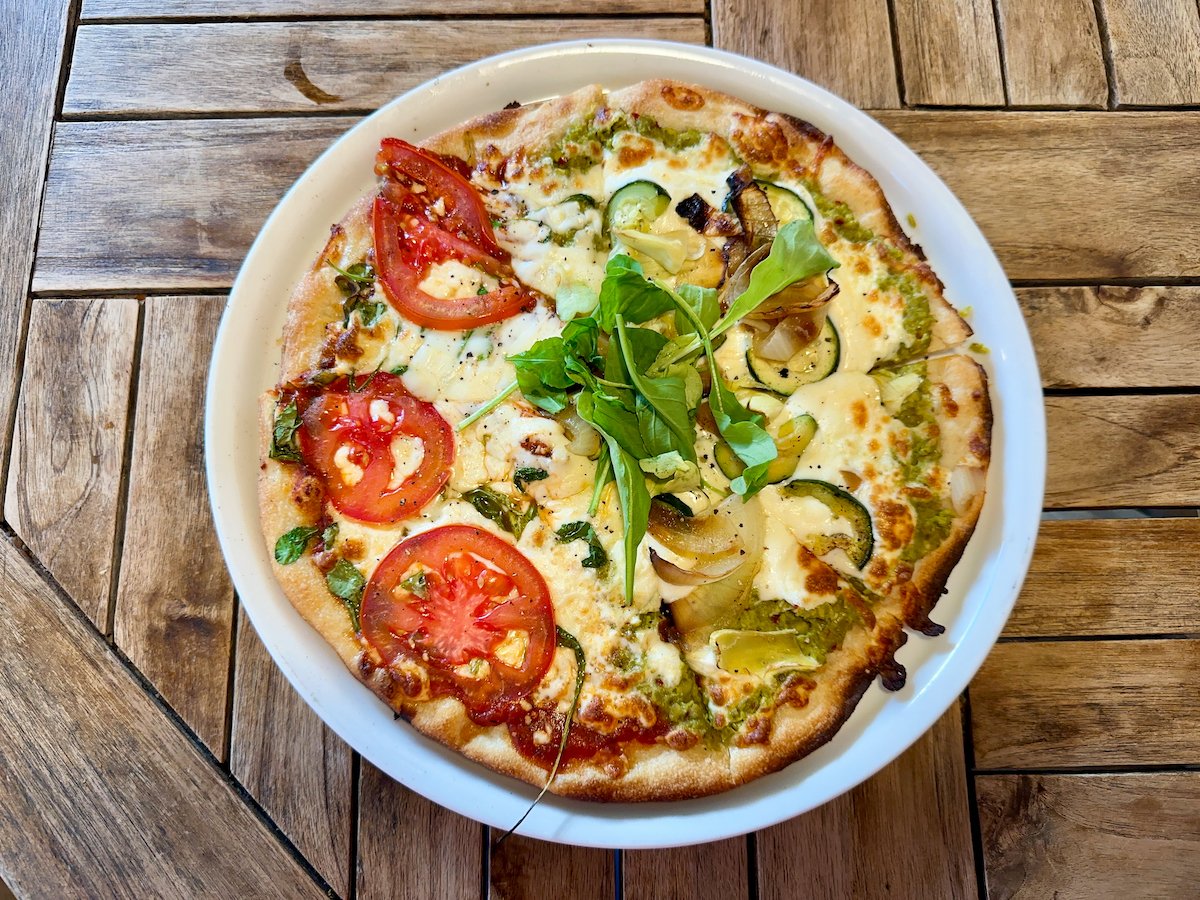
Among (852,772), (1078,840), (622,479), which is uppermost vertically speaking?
(622,479)

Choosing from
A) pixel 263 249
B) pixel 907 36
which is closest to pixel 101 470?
pixel 263 249

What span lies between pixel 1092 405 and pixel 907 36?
4.66 feet

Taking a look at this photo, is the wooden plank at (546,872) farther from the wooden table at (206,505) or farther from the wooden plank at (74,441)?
the wooden plank at (74,441)

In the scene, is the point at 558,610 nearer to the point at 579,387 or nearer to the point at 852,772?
the point at 579,387

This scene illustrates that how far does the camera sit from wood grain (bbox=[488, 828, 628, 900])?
94.2 inches

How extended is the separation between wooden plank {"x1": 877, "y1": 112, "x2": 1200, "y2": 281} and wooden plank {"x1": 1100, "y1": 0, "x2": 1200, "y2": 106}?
13 centimetres

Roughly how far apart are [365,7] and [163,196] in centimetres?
96

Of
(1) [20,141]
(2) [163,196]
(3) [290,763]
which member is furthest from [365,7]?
(3) [290,763]

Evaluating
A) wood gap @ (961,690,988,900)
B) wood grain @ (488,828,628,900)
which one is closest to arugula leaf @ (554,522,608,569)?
wood grain @ (488,828,628,900)

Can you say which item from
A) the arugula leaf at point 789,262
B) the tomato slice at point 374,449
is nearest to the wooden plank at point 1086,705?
the arugula leaf at point 789,262

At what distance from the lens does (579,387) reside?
7.47 ft

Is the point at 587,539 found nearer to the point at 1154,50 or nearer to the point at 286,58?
the point at 286,58

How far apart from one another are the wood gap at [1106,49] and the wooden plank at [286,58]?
56.0 inches

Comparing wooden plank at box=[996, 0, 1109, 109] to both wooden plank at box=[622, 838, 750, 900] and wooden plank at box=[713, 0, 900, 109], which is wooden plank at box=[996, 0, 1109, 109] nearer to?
wooden plank at box=[713, 0, 900, 109]
